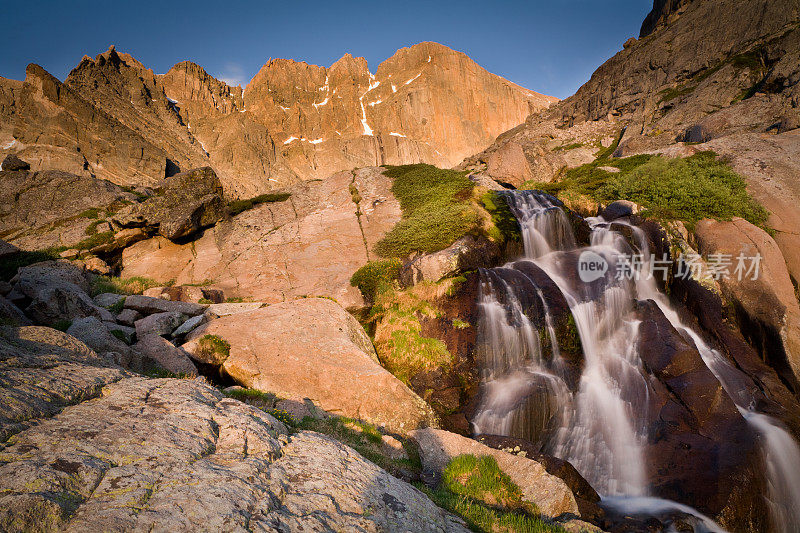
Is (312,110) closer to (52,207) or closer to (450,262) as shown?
(52,207)

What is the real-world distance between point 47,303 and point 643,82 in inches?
3227

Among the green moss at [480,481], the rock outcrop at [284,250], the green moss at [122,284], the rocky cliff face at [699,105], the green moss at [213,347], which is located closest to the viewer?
the green moss at [480,481]

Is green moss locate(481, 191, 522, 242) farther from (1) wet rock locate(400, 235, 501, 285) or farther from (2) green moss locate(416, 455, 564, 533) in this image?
(2) green moss locate(416, 455, 564, 533)

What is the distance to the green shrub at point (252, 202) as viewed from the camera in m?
22.6

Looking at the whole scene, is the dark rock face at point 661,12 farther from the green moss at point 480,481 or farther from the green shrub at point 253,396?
the green shrub at point 253,396

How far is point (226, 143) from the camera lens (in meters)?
112

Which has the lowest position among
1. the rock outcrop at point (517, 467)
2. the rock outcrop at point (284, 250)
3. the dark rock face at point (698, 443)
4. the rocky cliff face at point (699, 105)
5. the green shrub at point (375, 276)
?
the dark rock face at point (698, 443)

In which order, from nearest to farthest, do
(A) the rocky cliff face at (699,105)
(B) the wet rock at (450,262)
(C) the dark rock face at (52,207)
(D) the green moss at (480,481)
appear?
(D) the green moss at (480,481) < (B) the wet rock at (450,262) < (C) the dark rock face at (52,207) < (A) the rocky cliff face at (699,105)

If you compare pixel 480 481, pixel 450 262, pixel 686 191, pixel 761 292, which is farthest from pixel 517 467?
pixel 686 191

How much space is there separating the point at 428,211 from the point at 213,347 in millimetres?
13318

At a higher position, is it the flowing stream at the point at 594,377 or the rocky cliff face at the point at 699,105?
the rocky cliff face at the point at 699,105

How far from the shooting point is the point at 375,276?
50.5ft

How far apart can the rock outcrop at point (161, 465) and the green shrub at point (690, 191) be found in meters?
20.4

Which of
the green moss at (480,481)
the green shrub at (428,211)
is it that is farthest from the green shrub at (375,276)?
the green moss at (480,481)
